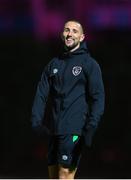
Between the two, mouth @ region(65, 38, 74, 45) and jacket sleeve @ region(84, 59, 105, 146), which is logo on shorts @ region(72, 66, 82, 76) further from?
mouth @ region(65, 38, 74, 45)

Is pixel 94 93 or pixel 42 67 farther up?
pixel 94 93

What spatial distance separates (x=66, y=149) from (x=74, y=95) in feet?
1.30

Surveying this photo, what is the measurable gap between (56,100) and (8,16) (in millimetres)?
3823

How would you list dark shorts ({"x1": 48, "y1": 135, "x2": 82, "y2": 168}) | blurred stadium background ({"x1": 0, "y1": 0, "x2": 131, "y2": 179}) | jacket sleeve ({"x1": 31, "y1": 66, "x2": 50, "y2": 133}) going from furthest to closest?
1. blurred stadium background ({"x1": 0, "y1": 0, "x2": 131, "y2": 179})
2. jacket sleeve ({"x1": 31, "y1": 66, "x2": 50, "y2": 133})
3. dark shorts ({"x1": 48, "y1": 135, "x2": 82, "y2": 168})

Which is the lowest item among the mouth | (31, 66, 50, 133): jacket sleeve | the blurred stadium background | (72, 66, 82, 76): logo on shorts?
the blurred stadium background

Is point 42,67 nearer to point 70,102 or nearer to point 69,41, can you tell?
point 69,41

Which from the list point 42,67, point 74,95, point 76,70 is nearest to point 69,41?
point 76,70

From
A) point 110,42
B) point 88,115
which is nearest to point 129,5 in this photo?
point 110,42

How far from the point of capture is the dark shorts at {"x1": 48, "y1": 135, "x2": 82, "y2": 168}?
5402mm

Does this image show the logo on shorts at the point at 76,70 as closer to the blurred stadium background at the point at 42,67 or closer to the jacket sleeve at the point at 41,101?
the jacket sleeve at the point at 41,101

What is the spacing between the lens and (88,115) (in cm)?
553

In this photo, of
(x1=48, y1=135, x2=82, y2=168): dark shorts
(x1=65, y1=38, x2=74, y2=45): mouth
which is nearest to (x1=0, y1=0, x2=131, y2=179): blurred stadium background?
(x1=65, y1=38, x2=74, y2=45): mouth

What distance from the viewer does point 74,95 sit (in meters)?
5.45

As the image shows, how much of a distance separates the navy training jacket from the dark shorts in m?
0.05
